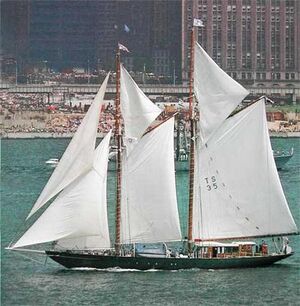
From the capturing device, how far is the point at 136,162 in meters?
51.2

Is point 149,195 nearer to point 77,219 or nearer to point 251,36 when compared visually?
point 77,219

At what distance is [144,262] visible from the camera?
50156mm

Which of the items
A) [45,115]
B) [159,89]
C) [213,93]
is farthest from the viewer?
[159,89]

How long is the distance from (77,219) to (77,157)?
1.92m

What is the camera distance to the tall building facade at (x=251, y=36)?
16762cm

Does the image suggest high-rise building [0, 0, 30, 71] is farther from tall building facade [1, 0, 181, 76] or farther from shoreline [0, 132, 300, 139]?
shoreline [0, 132, 300, 139]

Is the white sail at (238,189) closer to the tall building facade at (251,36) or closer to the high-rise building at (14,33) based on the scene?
the tall building facade at (251,36)

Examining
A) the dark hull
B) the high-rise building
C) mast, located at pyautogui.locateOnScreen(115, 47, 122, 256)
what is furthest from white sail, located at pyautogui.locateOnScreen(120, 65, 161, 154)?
the high-rise building

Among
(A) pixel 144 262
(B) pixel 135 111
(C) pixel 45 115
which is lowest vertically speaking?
(A) pixel 144 262

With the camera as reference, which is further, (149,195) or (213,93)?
(213,93)

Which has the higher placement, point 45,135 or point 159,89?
point 159,89

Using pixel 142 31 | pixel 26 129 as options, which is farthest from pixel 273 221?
pixel 142 31

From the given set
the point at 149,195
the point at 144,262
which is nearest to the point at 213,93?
the point at 149,195

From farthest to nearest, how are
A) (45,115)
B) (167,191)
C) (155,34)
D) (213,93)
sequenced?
(155,34) → (45,115) → (213,93) → (167,191)
